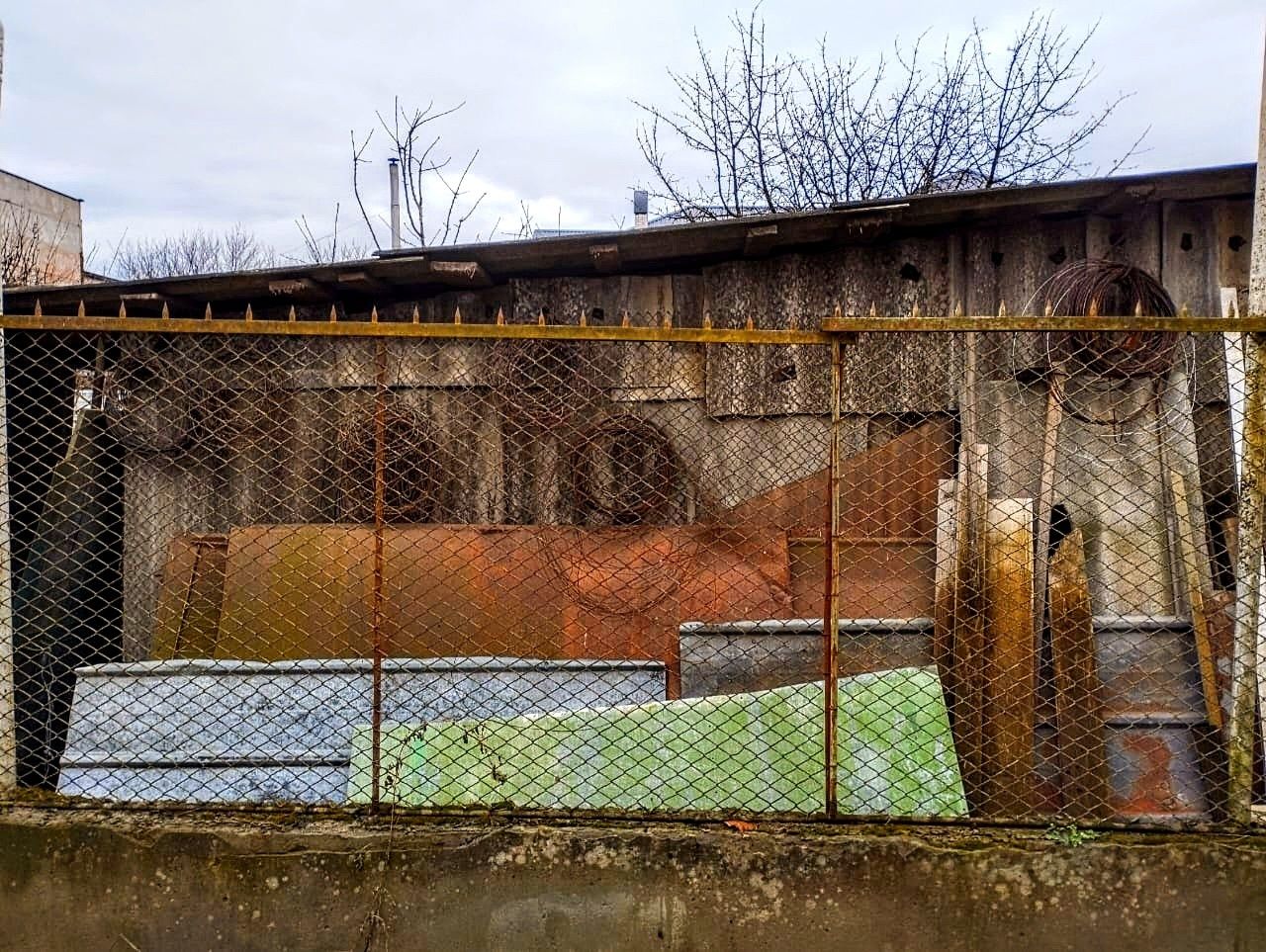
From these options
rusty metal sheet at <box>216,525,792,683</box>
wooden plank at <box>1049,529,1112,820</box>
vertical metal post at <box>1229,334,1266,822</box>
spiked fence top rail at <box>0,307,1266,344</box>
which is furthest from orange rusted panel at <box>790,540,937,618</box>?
spiked fence top rail at <box>0,307,1266,344</box>

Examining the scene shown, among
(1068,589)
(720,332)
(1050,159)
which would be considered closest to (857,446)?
(1068,589)

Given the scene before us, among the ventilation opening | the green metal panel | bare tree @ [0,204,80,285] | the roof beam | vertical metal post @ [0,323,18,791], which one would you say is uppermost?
bare tree @ [0,204,80,285]

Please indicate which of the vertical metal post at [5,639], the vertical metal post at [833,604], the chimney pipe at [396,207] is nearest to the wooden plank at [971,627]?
the vertical metal post at [833,604]

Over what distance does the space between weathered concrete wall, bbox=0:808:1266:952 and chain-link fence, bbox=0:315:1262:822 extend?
46 cm

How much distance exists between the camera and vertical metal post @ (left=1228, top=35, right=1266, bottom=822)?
119 inches

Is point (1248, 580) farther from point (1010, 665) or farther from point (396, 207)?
point (396, 207)

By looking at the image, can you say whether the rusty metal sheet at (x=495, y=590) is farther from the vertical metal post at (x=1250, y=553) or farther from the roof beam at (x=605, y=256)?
the vertical metal post at (x=1250, y=553)

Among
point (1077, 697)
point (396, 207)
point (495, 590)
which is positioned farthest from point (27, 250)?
point (1077, 697)

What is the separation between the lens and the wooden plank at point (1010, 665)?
4.24 meters

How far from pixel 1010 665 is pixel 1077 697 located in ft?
1.27

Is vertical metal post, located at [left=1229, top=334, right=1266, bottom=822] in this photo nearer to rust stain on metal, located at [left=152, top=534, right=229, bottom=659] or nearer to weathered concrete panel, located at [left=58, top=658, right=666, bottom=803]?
weathered concrete panel, located at [left=58, top=658, right=666, bottom=803]

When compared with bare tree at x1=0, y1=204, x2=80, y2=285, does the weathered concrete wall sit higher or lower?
lower

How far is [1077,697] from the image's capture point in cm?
436

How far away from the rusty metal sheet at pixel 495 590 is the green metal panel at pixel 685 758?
100 cm
